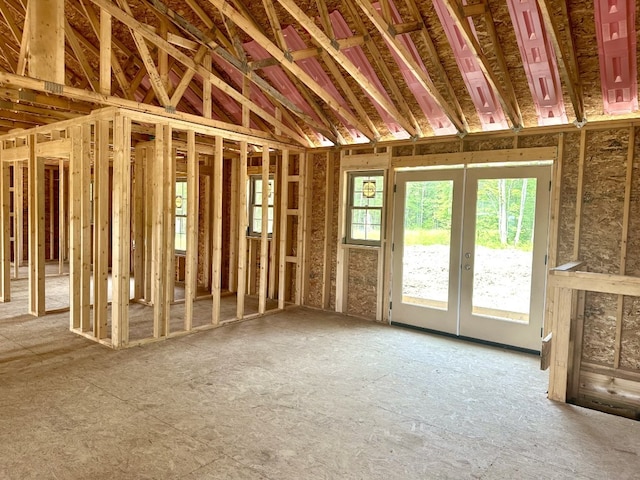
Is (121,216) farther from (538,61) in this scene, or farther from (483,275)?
(538,61)

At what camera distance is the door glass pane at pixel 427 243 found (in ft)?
19.5

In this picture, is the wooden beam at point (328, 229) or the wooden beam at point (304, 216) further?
the wooden beam at point (304, 216)

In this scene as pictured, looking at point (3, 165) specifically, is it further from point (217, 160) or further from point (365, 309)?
point (365, 309)

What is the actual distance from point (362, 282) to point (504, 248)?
223cm

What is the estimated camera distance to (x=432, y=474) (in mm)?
2676

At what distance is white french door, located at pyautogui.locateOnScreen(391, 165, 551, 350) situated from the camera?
5266mm

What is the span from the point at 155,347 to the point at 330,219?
334 cm

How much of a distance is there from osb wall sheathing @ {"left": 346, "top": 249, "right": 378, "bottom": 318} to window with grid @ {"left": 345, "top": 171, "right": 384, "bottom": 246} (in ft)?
0.72

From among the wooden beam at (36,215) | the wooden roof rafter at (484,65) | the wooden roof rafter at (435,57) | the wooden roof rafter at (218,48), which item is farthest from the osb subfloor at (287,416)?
the wooden roof rafter at (218,48)

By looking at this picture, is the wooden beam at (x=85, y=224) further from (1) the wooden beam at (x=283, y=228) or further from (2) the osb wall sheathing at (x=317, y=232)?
(2) the osb wall sheathing at (x=317, y=232)

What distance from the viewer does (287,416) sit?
134 inches

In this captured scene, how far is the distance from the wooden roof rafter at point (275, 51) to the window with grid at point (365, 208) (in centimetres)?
79

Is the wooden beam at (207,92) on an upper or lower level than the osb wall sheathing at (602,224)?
upper

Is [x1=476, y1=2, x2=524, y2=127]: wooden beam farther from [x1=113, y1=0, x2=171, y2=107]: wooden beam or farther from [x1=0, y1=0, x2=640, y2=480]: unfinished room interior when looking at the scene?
[x1=113, y1=0, x2=171, y2=107]: wooden beam
